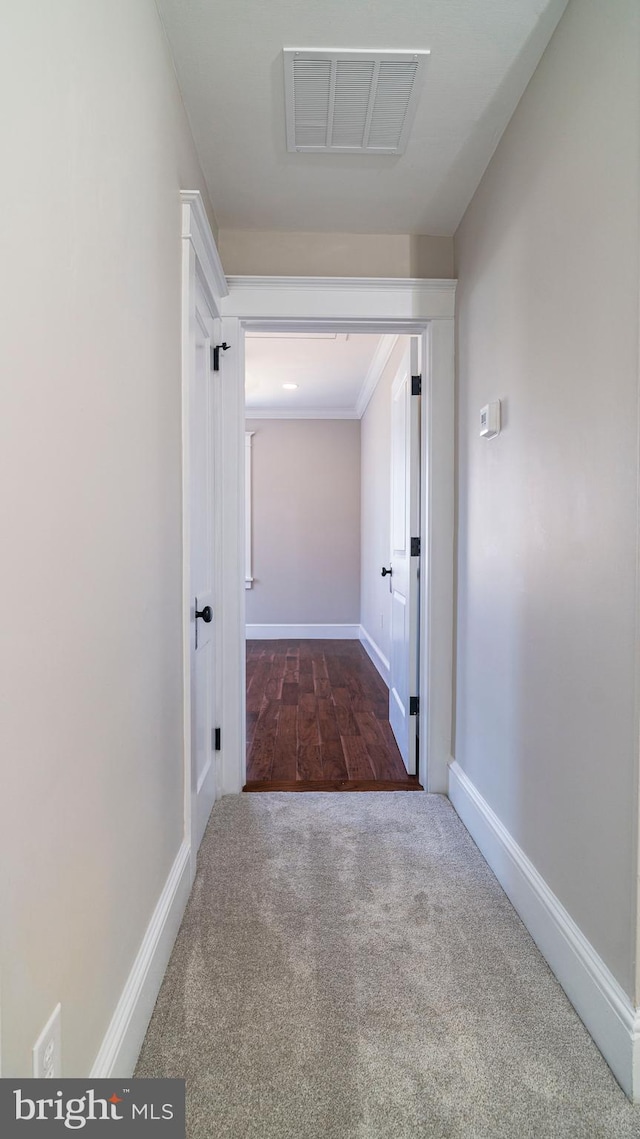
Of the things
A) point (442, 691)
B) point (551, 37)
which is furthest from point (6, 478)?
point (442, 691)

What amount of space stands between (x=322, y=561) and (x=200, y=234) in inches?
208

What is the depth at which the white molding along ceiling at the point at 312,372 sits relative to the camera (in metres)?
4.63

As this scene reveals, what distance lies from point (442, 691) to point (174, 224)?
2012mm

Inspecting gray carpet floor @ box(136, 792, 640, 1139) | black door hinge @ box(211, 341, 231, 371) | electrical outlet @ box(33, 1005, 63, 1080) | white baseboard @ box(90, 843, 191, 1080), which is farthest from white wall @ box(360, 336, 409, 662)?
electrical outlet @ box(33, 1005, 63, 1080)

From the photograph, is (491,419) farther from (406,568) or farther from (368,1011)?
(368,1011)

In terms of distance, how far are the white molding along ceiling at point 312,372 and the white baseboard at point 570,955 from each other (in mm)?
2742

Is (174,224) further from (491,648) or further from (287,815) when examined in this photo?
(287,815)

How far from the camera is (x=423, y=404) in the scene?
9.14ft

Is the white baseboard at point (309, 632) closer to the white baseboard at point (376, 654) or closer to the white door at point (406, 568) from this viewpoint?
the white baseboard at point (376, 654)

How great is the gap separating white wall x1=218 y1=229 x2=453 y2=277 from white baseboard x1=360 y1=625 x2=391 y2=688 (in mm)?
2847

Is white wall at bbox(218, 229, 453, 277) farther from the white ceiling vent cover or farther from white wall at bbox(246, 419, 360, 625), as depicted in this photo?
white wall at bbox(246, 419, 360, 625)

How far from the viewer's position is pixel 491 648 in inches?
85.7

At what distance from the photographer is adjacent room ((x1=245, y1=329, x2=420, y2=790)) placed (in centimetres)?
336

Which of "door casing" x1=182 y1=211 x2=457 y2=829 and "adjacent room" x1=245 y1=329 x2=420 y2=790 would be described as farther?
"adjacent room" x1=245 y1=329 x2=420 y2=790
